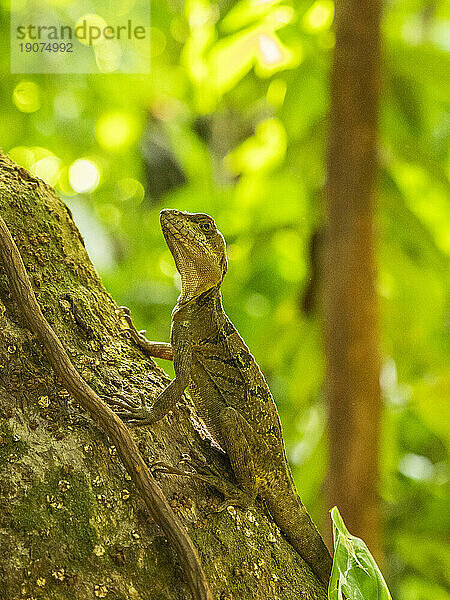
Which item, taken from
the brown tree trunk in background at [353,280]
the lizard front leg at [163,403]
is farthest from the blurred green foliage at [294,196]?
the lizard front leg at [163,403]

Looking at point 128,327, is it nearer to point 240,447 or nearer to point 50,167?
point 240,447

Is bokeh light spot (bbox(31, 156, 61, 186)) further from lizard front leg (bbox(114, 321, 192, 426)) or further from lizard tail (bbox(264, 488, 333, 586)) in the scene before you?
lizard tail (bbox(264, 488, 333, 586))

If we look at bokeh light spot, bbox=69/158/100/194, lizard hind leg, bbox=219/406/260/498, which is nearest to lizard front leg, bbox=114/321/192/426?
lizard hind leg, bbox=219/406/260/498

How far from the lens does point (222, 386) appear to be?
145 cm

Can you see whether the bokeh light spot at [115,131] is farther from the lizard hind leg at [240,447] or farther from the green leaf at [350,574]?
the green leaf at [350,574]

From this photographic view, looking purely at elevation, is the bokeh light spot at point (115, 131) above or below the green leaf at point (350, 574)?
above

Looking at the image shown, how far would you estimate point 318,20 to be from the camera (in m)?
2.34

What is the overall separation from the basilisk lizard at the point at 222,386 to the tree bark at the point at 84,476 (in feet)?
0.13

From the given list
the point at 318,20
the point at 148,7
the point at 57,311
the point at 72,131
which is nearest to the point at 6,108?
the point at 72,131

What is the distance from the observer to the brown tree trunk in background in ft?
6.84

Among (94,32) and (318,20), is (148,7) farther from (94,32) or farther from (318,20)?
(318,20)

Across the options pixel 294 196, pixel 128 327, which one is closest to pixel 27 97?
pixel 294 196

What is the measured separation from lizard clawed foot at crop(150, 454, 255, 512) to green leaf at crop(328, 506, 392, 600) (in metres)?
0.17

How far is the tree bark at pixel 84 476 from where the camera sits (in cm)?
97
